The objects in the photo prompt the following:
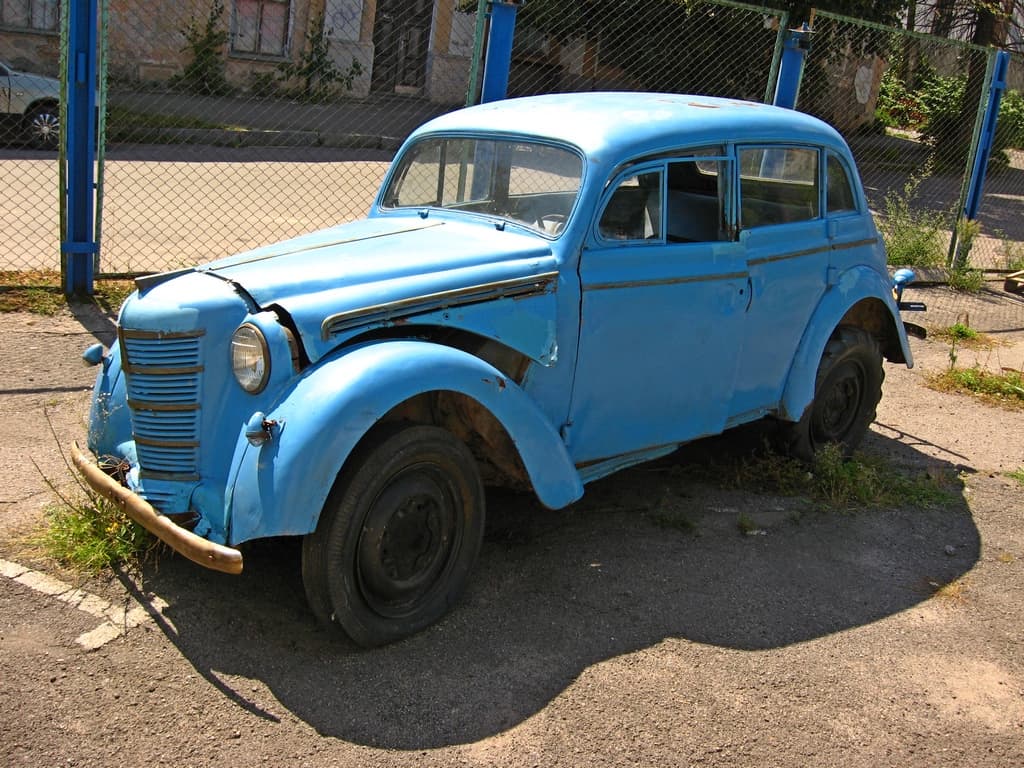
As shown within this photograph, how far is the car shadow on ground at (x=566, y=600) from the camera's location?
3.22 meters

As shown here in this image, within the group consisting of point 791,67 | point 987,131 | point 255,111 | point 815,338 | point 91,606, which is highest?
point 791,67

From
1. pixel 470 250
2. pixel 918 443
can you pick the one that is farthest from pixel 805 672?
pixel 918 443

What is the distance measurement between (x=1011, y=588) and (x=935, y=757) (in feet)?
4.71

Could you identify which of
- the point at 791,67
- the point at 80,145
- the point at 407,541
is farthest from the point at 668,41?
the point at 407,541

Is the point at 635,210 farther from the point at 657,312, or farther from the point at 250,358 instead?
the point at 250,358

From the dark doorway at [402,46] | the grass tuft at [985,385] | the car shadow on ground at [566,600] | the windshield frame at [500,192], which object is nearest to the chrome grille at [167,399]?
the car shadow on ground at [566,600]

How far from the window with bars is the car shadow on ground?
14.7 m

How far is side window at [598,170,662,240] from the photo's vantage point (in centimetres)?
414

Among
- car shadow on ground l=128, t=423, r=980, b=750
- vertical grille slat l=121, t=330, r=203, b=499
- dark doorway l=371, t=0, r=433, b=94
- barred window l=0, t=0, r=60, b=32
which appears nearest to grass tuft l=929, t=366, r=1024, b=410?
car shadow on ground l=128, t=423, r=980, b=750

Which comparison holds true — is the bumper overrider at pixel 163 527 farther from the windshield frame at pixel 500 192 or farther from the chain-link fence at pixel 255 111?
the chain-link fence at pixel 255 111

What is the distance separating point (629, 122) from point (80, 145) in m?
3.91

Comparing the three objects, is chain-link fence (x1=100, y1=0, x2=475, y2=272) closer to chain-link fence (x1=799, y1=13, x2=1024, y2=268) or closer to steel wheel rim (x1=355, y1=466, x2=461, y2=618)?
steel wheel rim (x1=355, y1=466, x2=461, y2=618)

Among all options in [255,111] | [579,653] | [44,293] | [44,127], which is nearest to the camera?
[579,653]

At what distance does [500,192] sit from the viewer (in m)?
4.36
